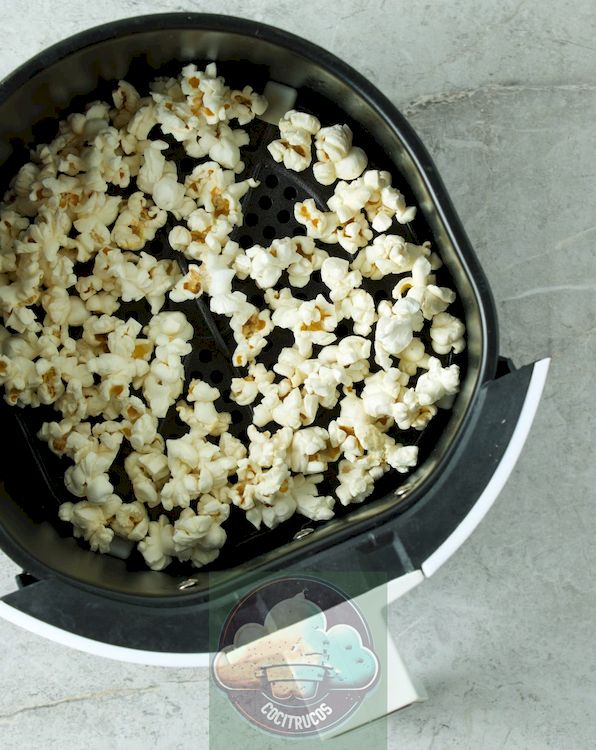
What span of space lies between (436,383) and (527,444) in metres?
0.17

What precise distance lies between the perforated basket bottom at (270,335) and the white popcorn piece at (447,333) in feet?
0.04

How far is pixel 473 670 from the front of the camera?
31.5 inches

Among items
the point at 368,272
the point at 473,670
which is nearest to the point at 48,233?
the point at 368,272

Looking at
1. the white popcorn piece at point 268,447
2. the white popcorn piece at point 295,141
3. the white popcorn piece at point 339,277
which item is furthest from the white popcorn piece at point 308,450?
the white popcorn piece at point 295,141

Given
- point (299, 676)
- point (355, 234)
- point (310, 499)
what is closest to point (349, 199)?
point (355, 234)

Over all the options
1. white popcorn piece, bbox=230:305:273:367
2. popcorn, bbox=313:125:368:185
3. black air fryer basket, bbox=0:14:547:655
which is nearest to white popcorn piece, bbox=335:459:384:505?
black air fryer basket, bbox=0:14:547:655

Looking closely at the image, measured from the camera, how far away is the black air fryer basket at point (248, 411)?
58 cm

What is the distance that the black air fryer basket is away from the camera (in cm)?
58

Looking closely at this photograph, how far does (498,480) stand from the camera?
58 centimetres

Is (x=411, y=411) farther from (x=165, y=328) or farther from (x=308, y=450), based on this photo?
(x=165, y=328)

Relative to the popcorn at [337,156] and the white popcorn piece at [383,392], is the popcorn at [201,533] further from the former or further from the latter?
the popcorn at [337,156]

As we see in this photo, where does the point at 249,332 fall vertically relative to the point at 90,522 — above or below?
above

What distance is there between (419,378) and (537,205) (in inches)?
8.7

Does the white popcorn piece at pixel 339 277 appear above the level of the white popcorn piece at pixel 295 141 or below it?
below
